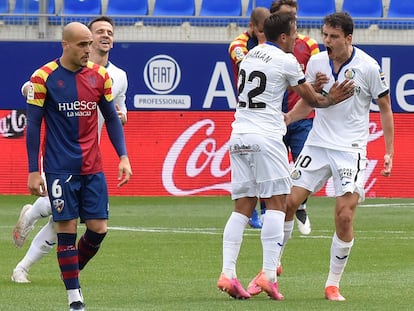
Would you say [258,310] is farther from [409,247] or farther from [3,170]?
[3,170]

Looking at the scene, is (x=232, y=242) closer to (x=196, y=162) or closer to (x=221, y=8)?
(x=196, y=162)

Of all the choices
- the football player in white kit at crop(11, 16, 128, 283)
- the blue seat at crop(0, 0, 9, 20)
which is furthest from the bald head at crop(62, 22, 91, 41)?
the blue seat at crop(0, 0, 9, 20)

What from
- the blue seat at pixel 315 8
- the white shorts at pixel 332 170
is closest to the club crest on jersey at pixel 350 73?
the white shorts at pixel 332 170

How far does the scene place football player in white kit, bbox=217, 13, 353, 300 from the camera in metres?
8.73

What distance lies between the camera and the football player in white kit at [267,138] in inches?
344

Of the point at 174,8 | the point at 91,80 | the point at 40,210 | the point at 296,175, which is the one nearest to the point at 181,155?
the point at 174,8

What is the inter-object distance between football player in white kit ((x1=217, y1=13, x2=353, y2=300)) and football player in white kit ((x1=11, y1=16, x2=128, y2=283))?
141 cm

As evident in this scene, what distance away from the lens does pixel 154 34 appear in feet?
68.9

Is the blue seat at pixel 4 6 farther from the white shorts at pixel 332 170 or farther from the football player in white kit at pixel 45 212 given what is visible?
the white shorts at pixel 332 170

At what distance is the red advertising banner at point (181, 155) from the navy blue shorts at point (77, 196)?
411 inches

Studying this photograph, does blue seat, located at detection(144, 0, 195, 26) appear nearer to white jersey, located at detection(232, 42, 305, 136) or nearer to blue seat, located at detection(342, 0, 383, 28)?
blue seat, located at detection(342, 0, 383, 28)

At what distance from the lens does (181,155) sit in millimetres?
18688

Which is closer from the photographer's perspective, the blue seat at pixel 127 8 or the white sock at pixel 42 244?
the white sock at pixel 42 244

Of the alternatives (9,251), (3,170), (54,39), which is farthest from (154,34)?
(9,251)
